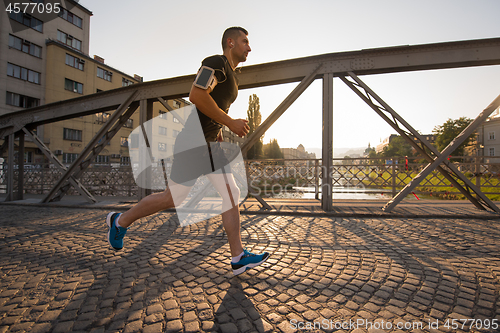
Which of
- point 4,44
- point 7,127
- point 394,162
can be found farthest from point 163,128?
point 394,162

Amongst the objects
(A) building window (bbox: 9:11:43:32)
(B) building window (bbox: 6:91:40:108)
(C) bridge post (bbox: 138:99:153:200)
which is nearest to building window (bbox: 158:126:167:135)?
(B) building window (bbox: 6:91:40:108)

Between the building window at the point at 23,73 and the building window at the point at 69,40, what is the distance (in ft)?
20.5

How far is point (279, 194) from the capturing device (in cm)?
1092

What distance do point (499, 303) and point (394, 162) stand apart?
329 inches

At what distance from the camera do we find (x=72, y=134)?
30422 millimetres

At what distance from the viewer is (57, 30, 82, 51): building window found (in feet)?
101

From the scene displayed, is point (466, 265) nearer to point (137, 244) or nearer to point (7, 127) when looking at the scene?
point (137, 244)

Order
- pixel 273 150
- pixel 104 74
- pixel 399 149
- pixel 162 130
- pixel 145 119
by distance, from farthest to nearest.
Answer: pixel 399 149 → pixel 273 150 → pixel 162 130 → pixel 104 74 → pixel 145 119

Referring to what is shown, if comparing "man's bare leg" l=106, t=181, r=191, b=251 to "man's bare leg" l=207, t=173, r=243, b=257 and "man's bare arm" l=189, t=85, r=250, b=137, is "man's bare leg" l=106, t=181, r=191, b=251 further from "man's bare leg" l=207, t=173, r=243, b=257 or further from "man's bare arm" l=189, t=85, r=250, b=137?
"man's bare arm" l=189, t=85, r=250, b=137

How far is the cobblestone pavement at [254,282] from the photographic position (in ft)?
5.16

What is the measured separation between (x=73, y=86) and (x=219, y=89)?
36.2 meters

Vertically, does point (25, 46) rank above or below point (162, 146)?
above

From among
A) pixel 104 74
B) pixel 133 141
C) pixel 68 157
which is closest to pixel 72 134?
pixel 68 157

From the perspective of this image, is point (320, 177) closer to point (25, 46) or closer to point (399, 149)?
point (25, 46)
